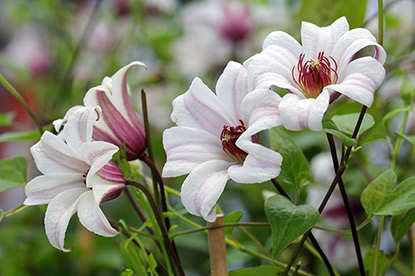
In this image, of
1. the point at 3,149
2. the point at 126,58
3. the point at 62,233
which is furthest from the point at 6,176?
the point at 3,149

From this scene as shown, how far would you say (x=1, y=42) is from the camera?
5.92 ft

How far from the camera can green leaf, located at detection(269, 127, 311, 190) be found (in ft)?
0.91

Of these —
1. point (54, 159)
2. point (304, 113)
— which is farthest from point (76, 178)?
point (304, 113)

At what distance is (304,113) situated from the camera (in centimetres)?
22

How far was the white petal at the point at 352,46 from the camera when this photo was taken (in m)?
0.24

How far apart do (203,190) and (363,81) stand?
0.27 feet

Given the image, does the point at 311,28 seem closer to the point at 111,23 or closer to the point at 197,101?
the point at 197,101

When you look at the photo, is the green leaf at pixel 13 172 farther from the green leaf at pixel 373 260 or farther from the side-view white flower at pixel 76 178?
the green leaf at pixel 373 260

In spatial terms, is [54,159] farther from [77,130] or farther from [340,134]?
[340,134]

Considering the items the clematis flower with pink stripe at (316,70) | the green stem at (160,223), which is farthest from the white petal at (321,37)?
the green stem at (160,223)

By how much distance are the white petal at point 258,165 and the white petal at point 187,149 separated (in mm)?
30

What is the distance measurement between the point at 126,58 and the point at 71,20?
0.12 m

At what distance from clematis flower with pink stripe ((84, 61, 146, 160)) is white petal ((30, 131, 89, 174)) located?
20mm

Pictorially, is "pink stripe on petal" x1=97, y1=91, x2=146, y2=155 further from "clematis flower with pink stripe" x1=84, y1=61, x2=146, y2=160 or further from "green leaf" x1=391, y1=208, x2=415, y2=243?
"green leaf" x1=391, y1=208, x2=415, y2=243
